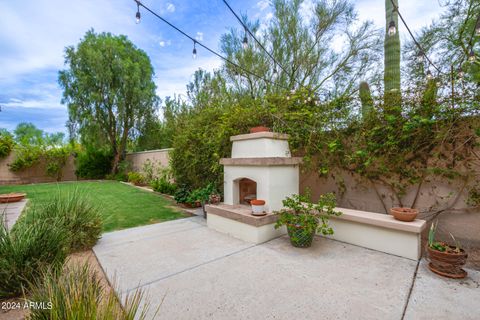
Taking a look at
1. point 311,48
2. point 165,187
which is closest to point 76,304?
point 165,187

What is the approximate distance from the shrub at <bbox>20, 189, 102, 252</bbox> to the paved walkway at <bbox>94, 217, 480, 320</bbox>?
26 cm

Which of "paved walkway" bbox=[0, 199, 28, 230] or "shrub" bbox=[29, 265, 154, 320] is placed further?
"paved walkway" bbox=[0, 199, 28, 230]

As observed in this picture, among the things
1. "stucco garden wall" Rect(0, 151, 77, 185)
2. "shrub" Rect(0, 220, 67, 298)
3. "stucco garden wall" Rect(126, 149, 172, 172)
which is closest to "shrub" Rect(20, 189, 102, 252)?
"shrub" Rect(0, 220, 67, 298)

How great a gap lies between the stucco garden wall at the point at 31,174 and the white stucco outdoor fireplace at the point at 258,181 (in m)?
14.1

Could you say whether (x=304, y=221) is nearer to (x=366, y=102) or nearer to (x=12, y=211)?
(x=366, y=102)

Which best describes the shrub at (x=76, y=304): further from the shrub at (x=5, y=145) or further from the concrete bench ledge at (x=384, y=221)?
the shrub at (x=5, y=145)

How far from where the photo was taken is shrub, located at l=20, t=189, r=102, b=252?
127 inches

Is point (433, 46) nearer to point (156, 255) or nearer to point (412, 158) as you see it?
point (412, 158)

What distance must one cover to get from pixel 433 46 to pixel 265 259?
679cm

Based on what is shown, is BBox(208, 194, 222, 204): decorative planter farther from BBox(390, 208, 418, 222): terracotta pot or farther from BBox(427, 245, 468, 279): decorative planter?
BBox(427, 245, 468, 279): decorative planter

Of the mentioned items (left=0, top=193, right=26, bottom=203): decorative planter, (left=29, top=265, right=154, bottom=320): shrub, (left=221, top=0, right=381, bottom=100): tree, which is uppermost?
(left=221, top=0, right=381, bottom=100): tree

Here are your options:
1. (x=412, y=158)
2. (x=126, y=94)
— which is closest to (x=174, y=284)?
(x=412, y=158)

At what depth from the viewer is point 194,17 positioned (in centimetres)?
446

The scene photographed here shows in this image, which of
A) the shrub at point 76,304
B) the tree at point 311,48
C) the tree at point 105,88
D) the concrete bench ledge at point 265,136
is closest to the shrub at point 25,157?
the tree at point 105,88
